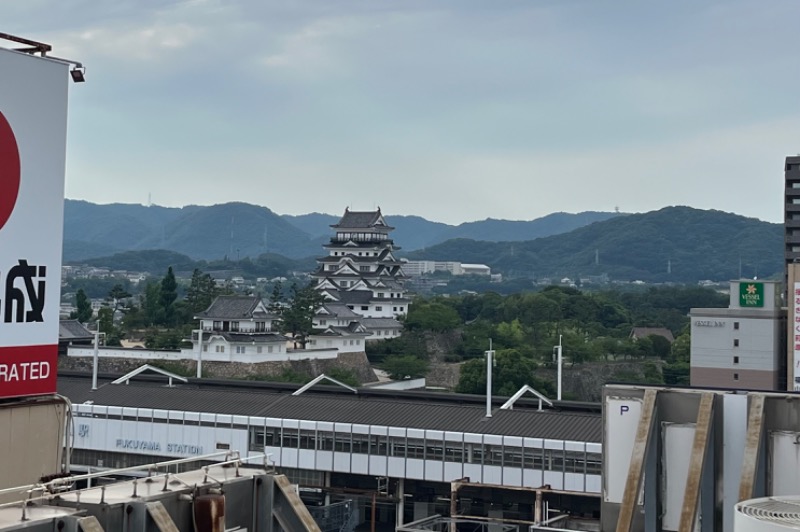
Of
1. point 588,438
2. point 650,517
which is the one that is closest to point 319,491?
point 588,438

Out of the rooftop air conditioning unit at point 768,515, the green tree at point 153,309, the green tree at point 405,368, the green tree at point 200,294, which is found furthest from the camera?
the green tree at point 200,294

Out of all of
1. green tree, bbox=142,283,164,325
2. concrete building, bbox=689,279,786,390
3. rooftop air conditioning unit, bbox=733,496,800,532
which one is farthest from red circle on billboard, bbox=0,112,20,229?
green tree, bbox=142,283,164,325

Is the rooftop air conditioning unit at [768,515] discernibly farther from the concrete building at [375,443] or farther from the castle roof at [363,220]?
the castle roof at [363,220]

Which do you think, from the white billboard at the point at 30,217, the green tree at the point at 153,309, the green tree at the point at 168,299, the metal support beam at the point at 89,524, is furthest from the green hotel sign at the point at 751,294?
the metal support beam at the point at 89,524

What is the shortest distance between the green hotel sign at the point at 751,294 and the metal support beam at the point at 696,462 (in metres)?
49.2

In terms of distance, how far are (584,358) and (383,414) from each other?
47.1 meters

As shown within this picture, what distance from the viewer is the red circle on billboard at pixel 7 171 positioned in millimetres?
11648

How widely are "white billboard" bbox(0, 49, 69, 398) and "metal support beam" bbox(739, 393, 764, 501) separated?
8015 mm

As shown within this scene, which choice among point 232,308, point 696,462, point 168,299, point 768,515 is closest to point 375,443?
point 696,462

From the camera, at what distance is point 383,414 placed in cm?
3762

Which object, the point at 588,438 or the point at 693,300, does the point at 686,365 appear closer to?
the point at 588,438

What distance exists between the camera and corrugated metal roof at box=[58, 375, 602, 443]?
34.8 m

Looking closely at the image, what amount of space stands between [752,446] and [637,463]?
139 cm

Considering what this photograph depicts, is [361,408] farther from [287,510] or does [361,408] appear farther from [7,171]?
[287,510]
